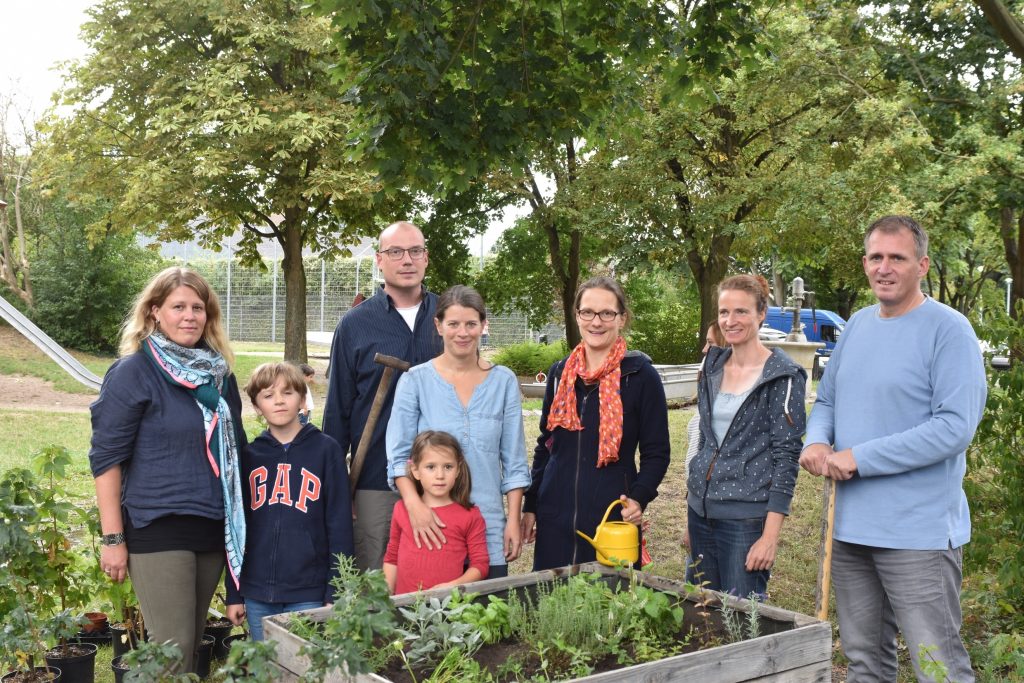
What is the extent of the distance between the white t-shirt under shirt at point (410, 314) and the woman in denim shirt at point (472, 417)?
36cm

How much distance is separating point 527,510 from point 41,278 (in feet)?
87.7

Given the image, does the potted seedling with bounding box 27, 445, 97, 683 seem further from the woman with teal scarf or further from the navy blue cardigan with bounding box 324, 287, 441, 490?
the navy blue cardigan with bounding box 324, 287, 441, 490

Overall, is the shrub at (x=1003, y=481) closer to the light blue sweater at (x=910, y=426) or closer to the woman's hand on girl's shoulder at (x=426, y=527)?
the light blue sweater at (x=910, y=426)

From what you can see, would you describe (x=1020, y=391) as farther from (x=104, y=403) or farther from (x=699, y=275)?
(x=699, y=275)

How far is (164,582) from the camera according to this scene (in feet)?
11.5

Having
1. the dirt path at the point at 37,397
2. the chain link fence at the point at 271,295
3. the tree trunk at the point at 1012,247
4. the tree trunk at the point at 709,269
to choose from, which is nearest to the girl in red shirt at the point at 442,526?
the tree trunk at the point at 1012,247

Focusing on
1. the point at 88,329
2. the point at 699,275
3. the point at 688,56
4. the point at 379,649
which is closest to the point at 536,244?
the point at 699,275

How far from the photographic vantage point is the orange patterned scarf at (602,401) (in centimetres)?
380

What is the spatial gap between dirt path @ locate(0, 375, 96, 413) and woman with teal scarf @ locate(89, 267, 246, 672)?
14371 mm

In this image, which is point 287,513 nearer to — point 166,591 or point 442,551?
point 166,591

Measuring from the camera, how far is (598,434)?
385 centimetres

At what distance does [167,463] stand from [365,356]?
97 centimetres

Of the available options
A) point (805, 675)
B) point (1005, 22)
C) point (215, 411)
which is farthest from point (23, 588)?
point (1005, 22)

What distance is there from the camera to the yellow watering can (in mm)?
3496
